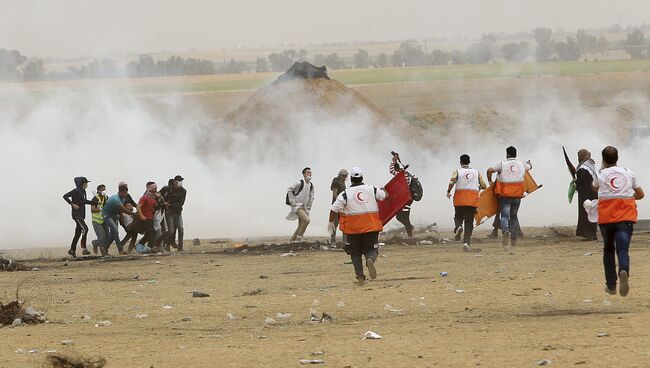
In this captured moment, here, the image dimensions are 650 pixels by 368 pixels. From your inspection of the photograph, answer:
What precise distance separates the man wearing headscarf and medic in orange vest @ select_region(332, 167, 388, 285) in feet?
20.3

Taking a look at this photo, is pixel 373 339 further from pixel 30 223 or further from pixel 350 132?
pixel 350 132

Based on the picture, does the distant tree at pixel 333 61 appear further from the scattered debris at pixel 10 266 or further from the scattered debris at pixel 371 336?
the scattered debris at pixel 371 336

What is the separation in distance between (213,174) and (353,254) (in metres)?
20.7

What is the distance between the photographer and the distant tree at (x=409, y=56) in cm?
8519

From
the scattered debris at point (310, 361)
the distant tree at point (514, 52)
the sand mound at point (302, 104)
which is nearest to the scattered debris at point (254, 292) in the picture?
the scattered debris at point (310, 361)

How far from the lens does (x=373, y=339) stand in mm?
12141

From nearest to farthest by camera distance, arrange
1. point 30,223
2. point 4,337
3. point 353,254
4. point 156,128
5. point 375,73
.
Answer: point 4,337 → point 353,254 → point 30,223 → point 156,128 → point 375,73

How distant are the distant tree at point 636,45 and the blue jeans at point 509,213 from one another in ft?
219

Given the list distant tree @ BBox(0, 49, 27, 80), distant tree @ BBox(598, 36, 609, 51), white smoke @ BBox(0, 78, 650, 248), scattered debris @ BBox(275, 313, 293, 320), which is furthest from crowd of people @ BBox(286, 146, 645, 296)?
distant tree @ BBox(598, 36, 609, 51)

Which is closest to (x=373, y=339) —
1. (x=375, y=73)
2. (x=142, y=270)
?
(x=142, y=270)

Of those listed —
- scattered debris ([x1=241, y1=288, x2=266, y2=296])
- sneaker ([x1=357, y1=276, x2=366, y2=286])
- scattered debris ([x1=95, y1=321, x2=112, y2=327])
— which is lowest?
scattered debris ([x1=241, y1=288, x2=266, y2=296])

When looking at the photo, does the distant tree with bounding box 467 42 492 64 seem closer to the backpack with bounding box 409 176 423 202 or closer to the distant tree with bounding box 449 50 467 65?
the distant tree with bounding box 449 50 467 65

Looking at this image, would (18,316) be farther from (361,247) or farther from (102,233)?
(102,233)

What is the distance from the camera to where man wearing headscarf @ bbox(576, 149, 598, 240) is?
22.2m
